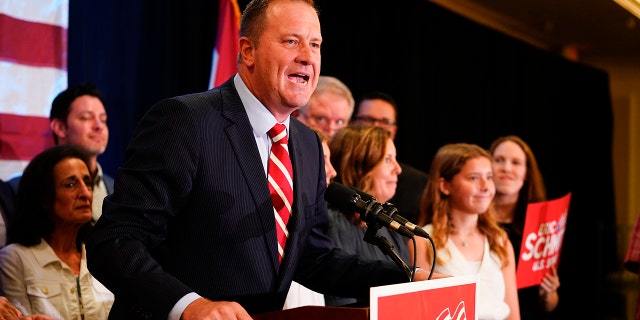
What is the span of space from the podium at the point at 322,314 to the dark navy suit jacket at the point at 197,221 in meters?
0.20

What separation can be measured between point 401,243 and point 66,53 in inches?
70.1

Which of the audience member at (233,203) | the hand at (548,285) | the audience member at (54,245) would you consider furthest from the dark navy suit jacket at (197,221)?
the hand at (548,285)

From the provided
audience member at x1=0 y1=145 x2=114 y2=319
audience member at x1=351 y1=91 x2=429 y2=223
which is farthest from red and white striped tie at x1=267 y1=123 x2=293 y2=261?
audience member at x1=351 y1=91 x2=429 y2=223

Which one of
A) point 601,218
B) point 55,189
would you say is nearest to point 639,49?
point 601,218

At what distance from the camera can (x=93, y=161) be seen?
3.54m

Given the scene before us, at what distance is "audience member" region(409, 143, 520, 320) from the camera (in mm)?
3383

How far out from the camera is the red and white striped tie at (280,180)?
1961 mm

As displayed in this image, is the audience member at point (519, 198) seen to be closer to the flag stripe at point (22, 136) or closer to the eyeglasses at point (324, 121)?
the eyeglasses at point (324, 121)

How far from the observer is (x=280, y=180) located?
78.1 inches

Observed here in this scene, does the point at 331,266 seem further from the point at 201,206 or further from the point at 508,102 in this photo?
the point at 508,102

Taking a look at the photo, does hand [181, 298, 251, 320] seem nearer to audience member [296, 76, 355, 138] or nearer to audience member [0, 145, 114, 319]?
audience member [0, 145, 114, 319]

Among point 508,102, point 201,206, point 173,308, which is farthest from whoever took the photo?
point 508,102

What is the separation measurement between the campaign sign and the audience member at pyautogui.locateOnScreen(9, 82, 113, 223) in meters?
2.15

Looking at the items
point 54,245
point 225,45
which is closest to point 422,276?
point 54,245
